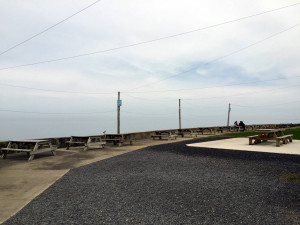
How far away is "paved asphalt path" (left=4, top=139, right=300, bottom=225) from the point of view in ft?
12.4

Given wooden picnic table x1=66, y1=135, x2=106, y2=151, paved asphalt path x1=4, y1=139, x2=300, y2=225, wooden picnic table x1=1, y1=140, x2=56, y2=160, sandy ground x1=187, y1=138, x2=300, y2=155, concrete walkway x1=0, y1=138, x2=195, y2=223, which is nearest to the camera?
paved asphalt path x1=4, y1=139, x2=300, y2=225

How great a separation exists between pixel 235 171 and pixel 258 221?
343cm

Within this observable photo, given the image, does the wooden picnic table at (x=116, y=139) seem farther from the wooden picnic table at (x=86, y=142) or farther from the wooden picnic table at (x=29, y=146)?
the wooden picnic table at (x=29, y=146)

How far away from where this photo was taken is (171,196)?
4805mm

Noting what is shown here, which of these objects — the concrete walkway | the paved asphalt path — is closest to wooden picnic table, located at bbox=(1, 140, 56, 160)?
the concrete walkway

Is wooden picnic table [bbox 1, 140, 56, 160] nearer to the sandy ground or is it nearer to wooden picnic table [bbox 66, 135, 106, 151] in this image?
wooden picnic table [bbox 66, 135, 106, 151]

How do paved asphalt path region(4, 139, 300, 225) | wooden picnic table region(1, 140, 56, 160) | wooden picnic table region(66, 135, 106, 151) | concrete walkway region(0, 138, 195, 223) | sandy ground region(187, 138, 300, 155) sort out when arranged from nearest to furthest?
paved asphalt path region(4, 139, 300, 225) < concrete walkway region(0, 138, 195, 223) < wooden picnic table region(1, 140, 56, 160) < sandy ground region(187, 138, 300, 155) < wooden picnic table region(66, 135, 106, 151)

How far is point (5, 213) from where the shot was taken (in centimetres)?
405

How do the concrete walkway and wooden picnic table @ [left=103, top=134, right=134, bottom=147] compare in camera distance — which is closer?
the concrete walkway

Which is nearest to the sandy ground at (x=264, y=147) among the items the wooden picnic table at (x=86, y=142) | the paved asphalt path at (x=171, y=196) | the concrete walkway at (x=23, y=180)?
the paved asphalt path at (x=171, y=196)

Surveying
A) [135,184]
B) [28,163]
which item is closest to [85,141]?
[28,163]

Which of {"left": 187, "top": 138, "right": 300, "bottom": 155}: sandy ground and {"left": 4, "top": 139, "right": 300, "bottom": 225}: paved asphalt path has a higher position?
{"left": 187, "top": 138, "right": 300, "bottom": 155}: sandy ground

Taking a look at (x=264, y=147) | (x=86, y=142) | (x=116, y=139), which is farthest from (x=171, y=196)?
(x=116, y=139)

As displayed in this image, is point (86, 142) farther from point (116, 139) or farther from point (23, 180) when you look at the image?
point (23, 180)
